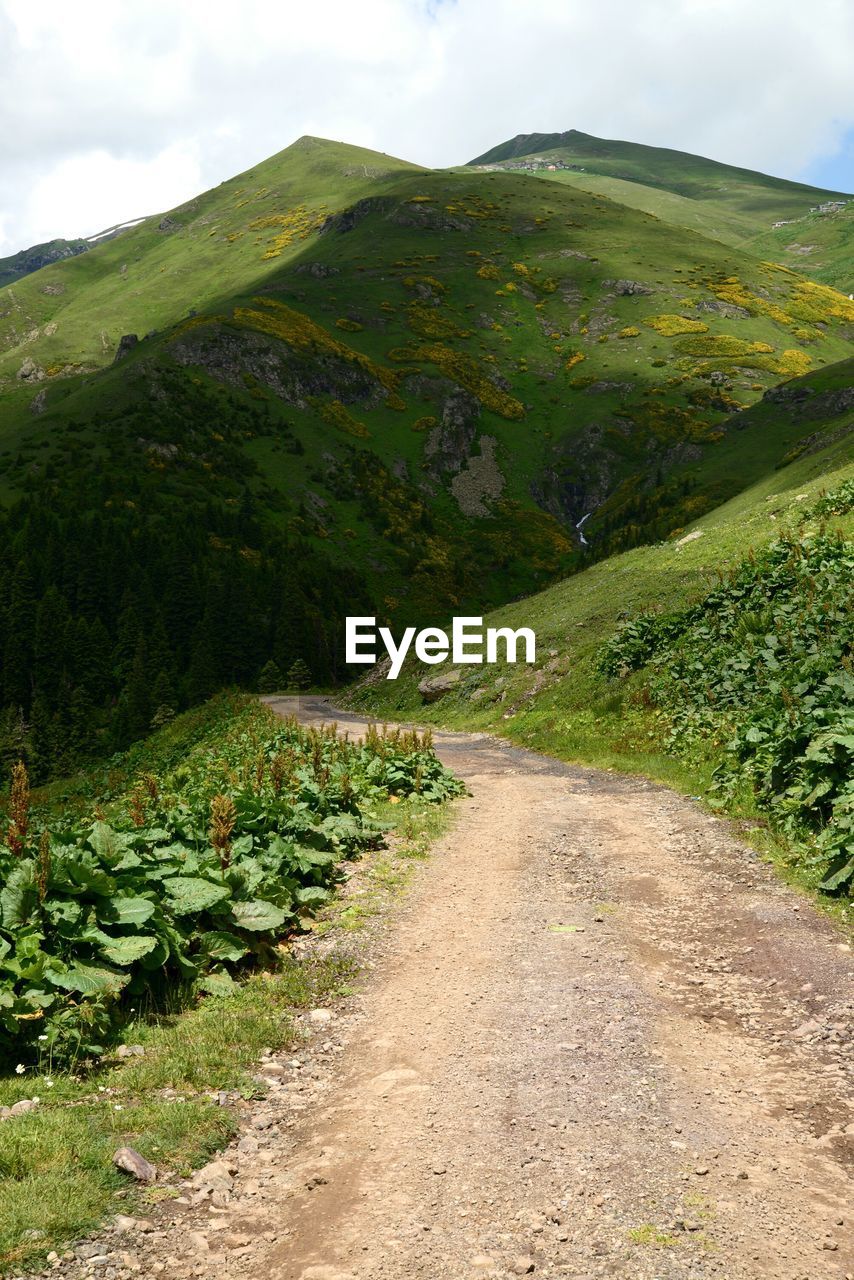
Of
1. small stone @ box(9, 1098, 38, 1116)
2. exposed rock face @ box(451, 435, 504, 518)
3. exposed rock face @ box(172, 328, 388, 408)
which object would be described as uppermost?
exposed rock face @ box(172, 328, 388, 408)

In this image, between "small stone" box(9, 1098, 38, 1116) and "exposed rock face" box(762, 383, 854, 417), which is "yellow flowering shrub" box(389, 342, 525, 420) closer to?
"exposed rock face" box(762, 383, 854, 417)

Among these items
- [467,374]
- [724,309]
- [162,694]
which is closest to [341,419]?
[467,374]

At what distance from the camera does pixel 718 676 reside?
899 inches

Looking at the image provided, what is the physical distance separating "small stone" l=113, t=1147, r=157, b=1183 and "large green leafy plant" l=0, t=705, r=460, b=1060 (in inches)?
65.0

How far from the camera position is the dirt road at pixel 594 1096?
4.87 meters

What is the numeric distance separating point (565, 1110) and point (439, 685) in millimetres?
42141

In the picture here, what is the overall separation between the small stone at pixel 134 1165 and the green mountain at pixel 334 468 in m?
85.7

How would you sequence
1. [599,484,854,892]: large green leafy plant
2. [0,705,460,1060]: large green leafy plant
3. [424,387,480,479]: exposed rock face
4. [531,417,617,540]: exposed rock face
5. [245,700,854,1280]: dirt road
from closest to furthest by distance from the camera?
[245,700,854,1280]: dirt road, [0,705,460,1060]: large green leafy plant, [599,484,854,892]: large green leafy plant, [424,387,480,479]: exposed rock face, [531,417,617,540]: exposed rock face

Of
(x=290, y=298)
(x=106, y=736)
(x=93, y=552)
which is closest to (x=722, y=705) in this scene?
(x=106, y=736)

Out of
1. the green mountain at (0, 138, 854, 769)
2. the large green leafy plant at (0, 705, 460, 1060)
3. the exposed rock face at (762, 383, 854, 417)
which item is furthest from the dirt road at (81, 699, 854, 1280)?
the exposed rock face at (762, 383, 854, 417)

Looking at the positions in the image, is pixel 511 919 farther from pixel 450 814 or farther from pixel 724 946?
pixel 450 814

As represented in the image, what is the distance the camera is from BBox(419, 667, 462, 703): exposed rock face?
1881 inches

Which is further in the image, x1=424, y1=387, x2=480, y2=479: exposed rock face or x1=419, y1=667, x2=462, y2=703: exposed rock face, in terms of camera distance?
x1=424, y1=387, x2=480, y2=479: exposed rock face
